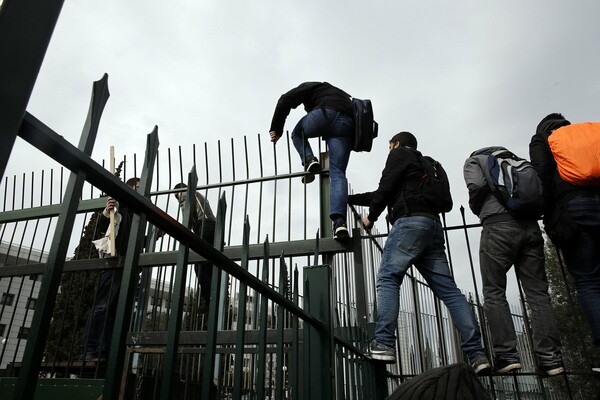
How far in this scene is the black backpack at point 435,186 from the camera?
3936mm

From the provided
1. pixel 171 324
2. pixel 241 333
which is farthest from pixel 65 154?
pixel 241 333

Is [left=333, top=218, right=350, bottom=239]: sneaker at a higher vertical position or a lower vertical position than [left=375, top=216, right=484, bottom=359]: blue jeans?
higher

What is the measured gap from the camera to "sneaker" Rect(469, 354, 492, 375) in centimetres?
346

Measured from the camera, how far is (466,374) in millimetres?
1699

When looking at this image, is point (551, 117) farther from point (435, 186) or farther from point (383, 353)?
point (383, 353)

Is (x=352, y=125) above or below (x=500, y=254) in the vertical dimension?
above

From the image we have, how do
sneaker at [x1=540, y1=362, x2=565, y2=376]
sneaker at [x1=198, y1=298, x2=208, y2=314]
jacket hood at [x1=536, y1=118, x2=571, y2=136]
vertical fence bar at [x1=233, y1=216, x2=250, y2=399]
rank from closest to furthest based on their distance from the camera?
vertical fence bar at [x1=233, y1=216, x2=250, y2=399]
sneaker at [x1=540, y1=362, x2=565, y2=376]
jacket hood at [x1=536, y1=118, x2=571, y2=136]
sneaker at [x1=198, y1=298, x2=208, y2=314]

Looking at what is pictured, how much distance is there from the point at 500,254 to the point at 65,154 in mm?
3576

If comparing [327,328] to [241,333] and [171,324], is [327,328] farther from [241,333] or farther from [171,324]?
[171,324]

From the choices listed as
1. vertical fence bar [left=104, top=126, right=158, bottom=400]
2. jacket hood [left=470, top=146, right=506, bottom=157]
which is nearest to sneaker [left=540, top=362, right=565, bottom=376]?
jacket hood [left=470, top=146, right=506, bottom=157]

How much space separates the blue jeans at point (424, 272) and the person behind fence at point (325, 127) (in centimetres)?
59

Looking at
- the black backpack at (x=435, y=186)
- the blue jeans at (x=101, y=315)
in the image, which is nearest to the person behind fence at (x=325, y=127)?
the black backpack at (x=435, y=186)

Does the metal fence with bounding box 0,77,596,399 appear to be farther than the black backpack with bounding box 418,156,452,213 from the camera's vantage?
No

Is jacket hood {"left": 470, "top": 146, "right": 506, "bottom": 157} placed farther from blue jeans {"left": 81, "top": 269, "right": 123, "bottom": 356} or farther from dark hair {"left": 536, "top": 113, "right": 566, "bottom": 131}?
blue jeans {"left": 81, "top": 269, "right": 123, "bottom": 356}
